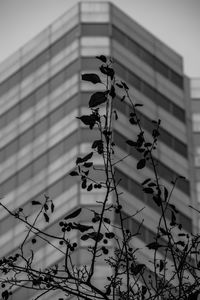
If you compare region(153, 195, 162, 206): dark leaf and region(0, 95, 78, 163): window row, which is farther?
region(0, 95, 78, 163): window row

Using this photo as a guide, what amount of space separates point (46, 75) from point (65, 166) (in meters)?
8.12

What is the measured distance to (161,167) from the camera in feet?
166

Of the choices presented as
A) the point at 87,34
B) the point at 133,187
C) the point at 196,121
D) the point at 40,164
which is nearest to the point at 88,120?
the point at 133,187

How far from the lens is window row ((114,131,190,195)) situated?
4803 cm

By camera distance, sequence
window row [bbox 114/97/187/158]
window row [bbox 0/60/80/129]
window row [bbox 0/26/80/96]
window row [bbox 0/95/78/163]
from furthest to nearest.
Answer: window row [bbox 0/26/80/96] → window row [bbox 0/60/80/129] → window row [bbox 114/97/187/158] → window row [bbox 0/95/78/163]

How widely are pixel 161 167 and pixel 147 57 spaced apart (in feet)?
26.7

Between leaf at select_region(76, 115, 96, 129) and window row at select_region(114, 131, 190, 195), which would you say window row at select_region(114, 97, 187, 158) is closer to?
window row at select_region(114, 131, 190, 195)

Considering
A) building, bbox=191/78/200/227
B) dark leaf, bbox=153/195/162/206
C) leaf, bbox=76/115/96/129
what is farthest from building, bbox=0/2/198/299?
leaf, bbox=76/115/96/129

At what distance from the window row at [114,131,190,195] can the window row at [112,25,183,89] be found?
7248mm

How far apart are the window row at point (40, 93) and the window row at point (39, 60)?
6.08ft

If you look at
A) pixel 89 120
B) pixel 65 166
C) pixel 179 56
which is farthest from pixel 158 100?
pixel 89 120

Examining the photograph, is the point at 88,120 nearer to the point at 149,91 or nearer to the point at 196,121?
the point at 149,91

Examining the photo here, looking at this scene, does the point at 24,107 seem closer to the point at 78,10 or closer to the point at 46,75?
the point at 46,75

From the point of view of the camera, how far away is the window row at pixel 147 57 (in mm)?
52688
